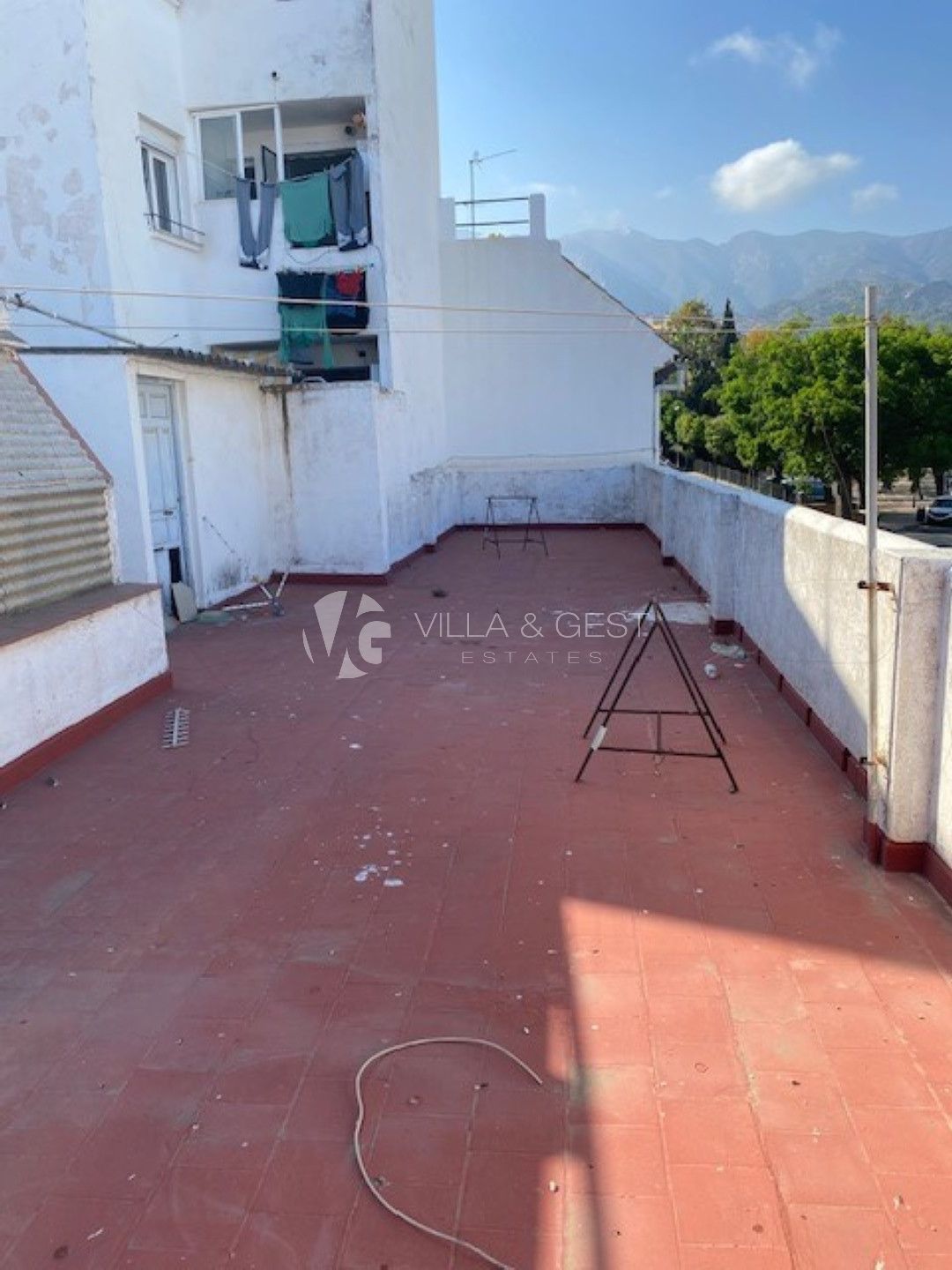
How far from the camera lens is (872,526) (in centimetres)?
420

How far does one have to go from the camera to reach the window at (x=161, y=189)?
490 inches

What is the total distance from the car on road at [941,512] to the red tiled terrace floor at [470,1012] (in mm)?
32442

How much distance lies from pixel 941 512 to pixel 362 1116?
36.9 meters

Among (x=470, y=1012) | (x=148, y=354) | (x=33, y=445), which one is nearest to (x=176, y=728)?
(x=33, y=445)

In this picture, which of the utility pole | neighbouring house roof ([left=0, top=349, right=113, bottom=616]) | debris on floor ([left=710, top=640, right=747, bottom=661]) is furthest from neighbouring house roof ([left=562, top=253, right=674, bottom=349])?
the utility pole

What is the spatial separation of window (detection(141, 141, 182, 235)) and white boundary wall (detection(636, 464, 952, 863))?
29.0 ft

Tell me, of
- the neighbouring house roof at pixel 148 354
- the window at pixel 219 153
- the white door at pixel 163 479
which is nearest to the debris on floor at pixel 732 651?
the white door at pixel 163 479

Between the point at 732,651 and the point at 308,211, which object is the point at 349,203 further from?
the point at 732,651

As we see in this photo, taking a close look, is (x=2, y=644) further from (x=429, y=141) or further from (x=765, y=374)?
(x=765, y=374)

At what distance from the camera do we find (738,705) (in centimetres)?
714

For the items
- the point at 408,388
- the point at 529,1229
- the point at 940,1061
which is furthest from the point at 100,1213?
the point at 408,388

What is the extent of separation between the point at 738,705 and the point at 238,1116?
17.2ft

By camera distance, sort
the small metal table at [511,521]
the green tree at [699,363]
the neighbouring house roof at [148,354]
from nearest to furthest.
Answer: the neighbouring house roof at [148,354]
the small metal table at [511,521]
the green tree at [699,363]

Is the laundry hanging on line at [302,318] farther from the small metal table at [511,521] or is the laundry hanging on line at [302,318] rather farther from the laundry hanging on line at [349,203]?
the small metal table at [511,521]
